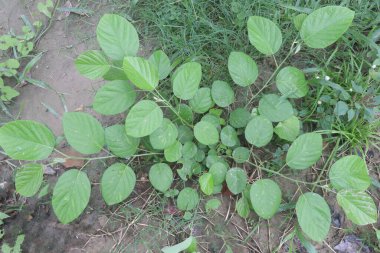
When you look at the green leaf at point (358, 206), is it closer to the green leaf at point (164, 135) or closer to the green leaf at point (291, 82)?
the green leaf at point (291, 82)

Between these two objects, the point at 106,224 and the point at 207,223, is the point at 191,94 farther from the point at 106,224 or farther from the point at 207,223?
the point at 106,224

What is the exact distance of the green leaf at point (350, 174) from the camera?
1478mm

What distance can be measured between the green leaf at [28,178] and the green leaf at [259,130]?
888 millimetres

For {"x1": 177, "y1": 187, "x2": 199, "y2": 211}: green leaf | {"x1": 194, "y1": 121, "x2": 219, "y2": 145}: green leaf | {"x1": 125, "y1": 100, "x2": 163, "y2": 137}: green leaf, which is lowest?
{"x1": 177, "y1": 187, "x2": 199, "y2": 211}: green leaf

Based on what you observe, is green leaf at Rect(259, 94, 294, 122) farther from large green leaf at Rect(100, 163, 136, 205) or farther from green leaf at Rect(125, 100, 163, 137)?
large green leaf at Rect(100, 163, 136, 205)

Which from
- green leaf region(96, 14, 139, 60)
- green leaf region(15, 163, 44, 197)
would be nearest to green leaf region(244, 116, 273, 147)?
green leaf region(96, 14, 139, 60)

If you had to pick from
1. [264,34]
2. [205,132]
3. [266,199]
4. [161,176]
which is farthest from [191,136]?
[264,34]

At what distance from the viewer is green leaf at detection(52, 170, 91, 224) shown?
1.43m

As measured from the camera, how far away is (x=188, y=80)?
5.03ft

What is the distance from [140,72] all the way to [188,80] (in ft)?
0.74

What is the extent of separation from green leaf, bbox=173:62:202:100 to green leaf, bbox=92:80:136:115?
0.63 ft

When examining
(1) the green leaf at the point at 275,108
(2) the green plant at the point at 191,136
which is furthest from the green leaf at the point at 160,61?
(1) the green leaf at the point at 275,108

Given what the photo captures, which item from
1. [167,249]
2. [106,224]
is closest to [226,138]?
[167,249]

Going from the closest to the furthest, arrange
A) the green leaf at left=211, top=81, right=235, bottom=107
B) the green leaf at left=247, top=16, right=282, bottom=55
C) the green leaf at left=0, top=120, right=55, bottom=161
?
the green leaf at left=0, top=120, right=55, bottom=161 < the green leaf at left=247, top=16, right=282, bottom=55 < the green leaf at left=211, top=81, right=235, bottom=107
